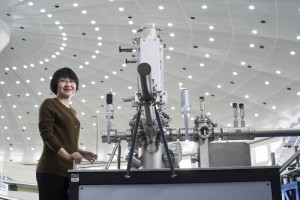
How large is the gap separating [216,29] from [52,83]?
2461 centimetres

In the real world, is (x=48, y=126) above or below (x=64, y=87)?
below

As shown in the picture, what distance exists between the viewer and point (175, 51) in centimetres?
3092

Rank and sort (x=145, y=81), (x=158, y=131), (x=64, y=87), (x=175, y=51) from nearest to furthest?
(x=145, y=81) < (x=64, y=87) < (x=158, y=131) < (x=175, y=51)

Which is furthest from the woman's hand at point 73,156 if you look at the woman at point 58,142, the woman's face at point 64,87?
the woman's face at point 64,87

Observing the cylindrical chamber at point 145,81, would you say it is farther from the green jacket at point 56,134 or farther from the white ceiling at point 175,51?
the white ceiling at point 175,51

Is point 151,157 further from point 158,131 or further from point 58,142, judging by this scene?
point 58,142

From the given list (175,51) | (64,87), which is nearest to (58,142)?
(64,87)

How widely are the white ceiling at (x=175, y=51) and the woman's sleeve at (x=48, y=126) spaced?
72.1 feet

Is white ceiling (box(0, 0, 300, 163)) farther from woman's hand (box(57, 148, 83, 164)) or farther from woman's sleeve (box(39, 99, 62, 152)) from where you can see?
woman's hand (box(57, 148, 83, 164))

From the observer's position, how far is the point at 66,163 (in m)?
3.03

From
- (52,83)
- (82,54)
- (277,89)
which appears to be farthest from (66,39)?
(52,83)

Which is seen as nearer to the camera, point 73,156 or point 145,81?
point 145,81

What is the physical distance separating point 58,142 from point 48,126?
0.16m

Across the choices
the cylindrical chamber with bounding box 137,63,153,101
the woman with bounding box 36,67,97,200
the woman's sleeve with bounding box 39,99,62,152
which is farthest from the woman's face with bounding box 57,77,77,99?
the cylindrical chamber with bounding box 137,63,153,101
